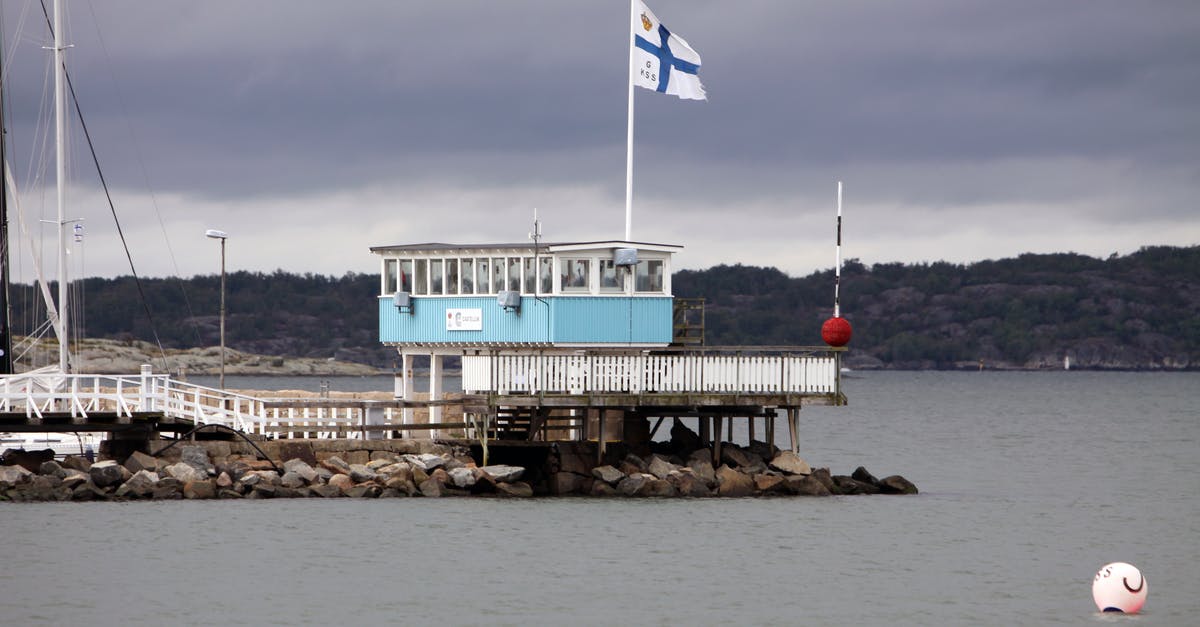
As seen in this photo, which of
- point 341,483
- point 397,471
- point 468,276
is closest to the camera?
point 341,483

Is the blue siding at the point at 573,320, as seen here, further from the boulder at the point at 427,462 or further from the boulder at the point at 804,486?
the boulder at the point at 804,486

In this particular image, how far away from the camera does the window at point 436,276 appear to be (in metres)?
42.1

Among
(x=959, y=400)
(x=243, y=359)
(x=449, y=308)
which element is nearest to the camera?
(x=449, y=308)

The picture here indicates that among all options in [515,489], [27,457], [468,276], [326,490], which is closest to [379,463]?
[326,490]

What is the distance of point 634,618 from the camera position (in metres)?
27.8

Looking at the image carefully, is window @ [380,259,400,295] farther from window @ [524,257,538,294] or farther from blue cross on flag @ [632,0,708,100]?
blue cross on flag @ [632,0,708,100]

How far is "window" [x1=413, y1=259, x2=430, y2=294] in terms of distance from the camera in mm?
42281

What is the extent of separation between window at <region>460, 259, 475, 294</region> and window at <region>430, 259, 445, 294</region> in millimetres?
628

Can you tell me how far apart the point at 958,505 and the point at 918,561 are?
10.4 meters

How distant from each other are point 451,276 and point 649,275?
447 cm

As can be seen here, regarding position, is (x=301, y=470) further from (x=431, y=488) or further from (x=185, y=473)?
(x=431, y=488)

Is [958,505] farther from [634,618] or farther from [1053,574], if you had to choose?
[634,618]

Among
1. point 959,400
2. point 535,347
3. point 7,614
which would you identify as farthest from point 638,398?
point 959,400

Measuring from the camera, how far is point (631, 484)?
39.3m
